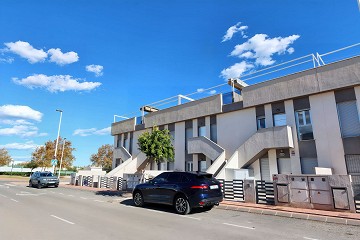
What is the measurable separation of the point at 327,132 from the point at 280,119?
10.7 ft

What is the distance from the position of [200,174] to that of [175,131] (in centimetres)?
1491

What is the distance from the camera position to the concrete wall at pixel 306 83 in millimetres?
14492

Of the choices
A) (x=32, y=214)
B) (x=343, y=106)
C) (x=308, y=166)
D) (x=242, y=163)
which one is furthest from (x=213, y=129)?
(x=32, y=214)

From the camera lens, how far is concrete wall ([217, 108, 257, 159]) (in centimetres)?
1911

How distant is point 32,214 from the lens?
9648 millimetres

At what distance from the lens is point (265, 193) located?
12.0m

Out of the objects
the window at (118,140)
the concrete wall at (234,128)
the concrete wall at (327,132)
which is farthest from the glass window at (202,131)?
the window at (118,140)

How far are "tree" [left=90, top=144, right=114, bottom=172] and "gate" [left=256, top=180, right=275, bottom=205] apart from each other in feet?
202

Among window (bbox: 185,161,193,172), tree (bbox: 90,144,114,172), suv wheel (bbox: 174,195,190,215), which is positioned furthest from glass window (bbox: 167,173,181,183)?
tree (bbox: 90,144,114,172)

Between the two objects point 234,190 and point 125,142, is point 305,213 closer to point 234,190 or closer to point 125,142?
point 234,190

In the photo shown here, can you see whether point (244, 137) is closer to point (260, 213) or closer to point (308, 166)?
point (308, 166)

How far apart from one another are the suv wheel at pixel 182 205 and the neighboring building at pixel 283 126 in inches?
267

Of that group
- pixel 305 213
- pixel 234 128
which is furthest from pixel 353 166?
pixel 234 128

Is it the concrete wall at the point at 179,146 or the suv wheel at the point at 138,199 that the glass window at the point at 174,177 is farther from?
the concrete wall at the point at 179,146
